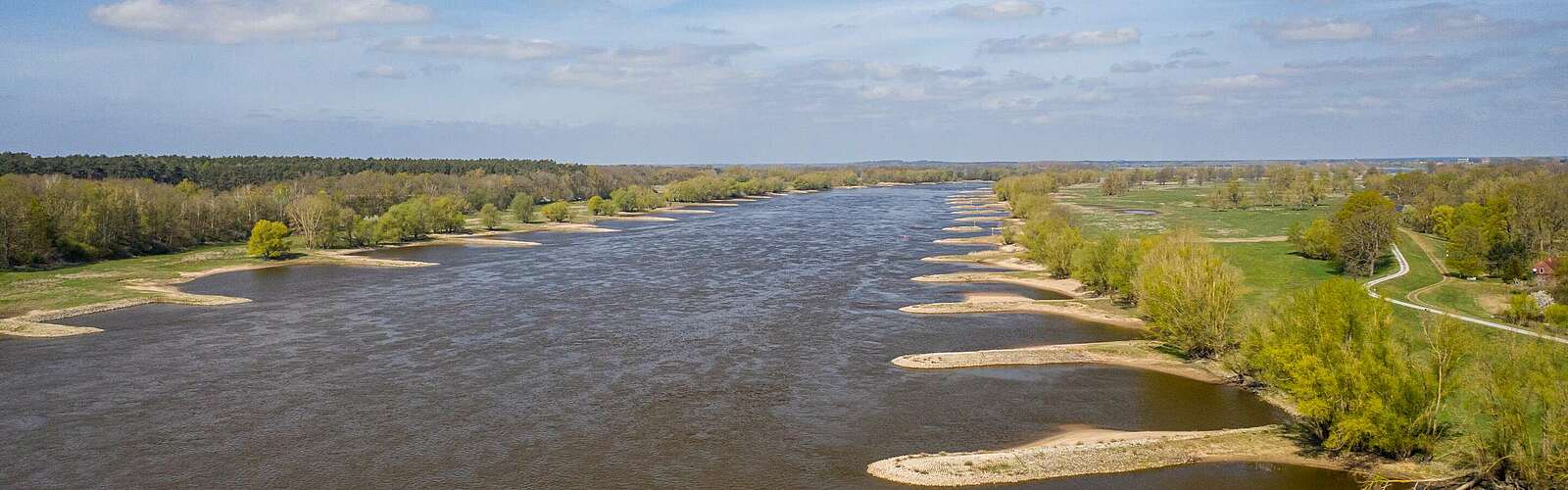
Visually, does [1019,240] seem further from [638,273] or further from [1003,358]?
[1003,358]

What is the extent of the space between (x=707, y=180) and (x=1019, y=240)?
8690 cm

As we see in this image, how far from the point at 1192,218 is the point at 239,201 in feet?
288

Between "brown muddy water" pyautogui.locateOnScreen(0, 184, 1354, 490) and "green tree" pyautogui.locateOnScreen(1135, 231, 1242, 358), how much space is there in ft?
7.67

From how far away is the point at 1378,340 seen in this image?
2150 cm

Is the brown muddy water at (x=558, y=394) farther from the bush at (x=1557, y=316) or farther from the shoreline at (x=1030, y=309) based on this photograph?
the bush at (x=1557, y=316)

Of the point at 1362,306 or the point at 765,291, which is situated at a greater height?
the point at 1362,306

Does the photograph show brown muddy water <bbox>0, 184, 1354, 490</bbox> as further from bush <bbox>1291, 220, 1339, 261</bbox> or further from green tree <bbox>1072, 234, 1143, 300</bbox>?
bush <bbox>1291, 220, 1339, 261</bbox>

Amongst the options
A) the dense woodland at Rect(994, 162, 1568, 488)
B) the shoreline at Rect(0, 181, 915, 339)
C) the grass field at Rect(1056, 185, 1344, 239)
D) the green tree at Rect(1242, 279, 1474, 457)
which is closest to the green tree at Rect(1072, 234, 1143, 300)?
the dense woodland at Rect(994, 162, 1568, 488)

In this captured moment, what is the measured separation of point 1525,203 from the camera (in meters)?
49.1

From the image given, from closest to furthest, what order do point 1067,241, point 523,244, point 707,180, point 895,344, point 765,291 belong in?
point 895,344 < point 765,291 < point 1067,241 < point 523,244 < point 707,180

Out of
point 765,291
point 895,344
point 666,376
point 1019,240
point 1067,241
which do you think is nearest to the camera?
point 666,376

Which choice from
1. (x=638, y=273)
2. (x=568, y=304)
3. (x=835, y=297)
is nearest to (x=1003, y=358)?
(x=835, y=297)

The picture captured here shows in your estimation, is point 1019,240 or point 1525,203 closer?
point 1525,203

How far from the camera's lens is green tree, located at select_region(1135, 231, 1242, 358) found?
3081cm
